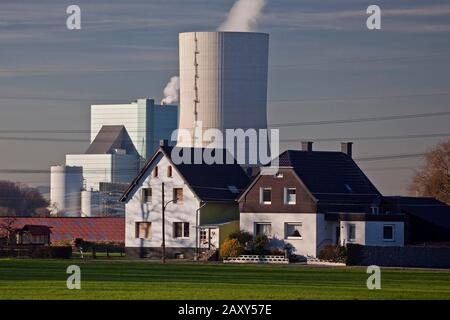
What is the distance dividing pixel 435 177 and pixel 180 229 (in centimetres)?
2237

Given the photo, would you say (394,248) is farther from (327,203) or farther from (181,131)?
(181,131)

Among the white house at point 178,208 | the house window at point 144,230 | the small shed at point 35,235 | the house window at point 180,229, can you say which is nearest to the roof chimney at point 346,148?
the white house at point 178,208

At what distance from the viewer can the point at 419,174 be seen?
8888 centimetres

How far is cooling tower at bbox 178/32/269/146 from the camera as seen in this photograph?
392ft

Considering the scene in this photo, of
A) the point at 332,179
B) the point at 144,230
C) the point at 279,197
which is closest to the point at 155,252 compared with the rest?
the point at 144,230

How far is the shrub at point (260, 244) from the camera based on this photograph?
6662 cm

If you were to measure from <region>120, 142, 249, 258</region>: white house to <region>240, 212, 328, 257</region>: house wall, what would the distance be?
1.55 metres

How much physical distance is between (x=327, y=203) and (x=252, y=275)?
24266mm

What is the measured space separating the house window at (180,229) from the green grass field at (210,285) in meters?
23.5

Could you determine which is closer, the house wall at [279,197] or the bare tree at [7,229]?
the house wall at [279,197]

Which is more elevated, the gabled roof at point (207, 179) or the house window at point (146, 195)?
the gabled roof at point (207, 179)

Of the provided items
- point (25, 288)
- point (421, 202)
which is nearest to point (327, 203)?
point (421, 202)

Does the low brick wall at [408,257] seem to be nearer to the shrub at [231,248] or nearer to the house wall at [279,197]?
the shrub at [231,248]

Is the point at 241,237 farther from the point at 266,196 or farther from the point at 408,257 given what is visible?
the point at 408,257
